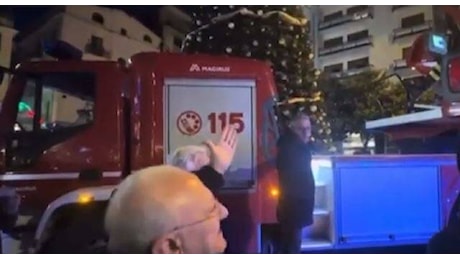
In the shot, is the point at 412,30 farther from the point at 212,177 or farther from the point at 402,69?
the point at 212,177

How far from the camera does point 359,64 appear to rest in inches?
73.7

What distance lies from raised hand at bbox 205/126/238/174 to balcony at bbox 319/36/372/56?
0.36 metres

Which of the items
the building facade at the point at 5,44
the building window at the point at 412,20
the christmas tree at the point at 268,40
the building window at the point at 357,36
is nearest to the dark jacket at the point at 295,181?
the christmas tree at the point at 268,40

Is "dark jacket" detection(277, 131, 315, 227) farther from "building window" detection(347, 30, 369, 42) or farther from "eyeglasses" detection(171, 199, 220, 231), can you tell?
"eyeglasses" detection(171, 199, 220, 231)

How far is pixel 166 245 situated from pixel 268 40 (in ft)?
3.04

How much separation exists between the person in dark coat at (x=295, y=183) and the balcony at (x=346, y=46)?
20 cm

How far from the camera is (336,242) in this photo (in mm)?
1948

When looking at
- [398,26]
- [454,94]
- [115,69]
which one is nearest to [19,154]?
[115,69]

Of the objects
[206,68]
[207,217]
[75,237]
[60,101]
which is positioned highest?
[206,68]

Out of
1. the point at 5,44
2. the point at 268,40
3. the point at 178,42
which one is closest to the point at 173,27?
the point at 178,42

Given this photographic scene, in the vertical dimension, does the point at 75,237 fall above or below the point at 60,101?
below

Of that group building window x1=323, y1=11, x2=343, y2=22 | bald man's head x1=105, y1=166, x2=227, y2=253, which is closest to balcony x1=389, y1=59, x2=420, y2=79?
building window x1=323, y1=11, x2=343, y2=22

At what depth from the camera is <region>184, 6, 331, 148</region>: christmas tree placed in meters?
1.87

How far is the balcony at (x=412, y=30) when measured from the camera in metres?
1.89
